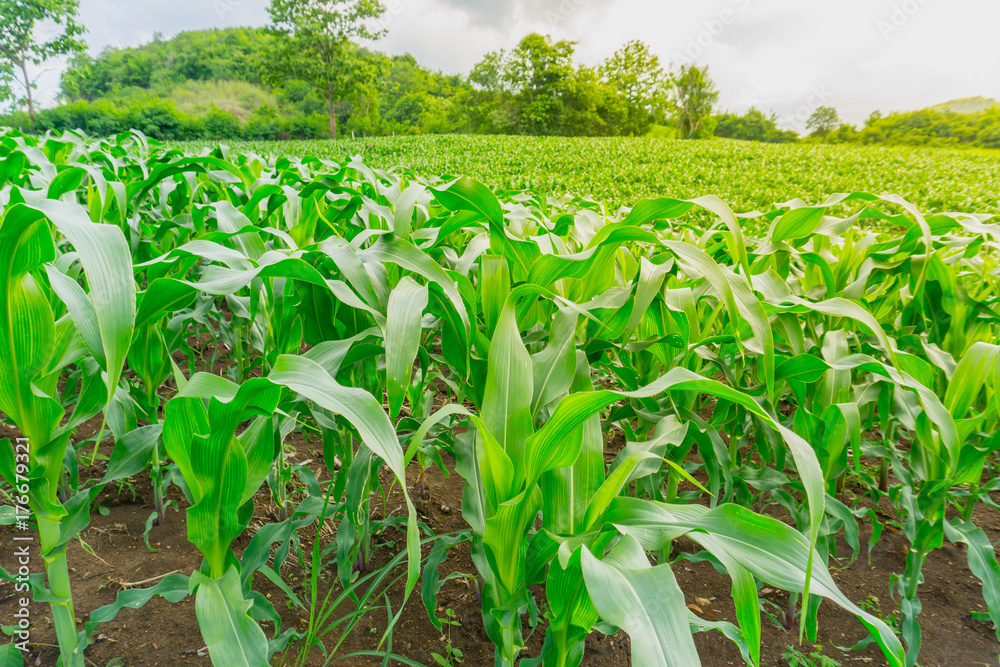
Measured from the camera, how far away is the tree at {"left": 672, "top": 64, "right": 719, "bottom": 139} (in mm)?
24156

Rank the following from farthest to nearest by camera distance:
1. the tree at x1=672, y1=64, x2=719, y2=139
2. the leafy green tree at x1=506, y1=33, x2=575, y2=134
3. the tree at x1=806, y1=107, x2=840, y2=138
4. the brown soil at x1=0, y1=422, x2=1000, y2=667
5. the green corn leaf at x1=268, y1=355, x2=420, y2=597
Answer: the leafy green tree at x1=506, y1=33, x2=575, y2=134 → the tree at x1=672, y1=64, x2=719, y2=139 → the tree at x1=806, y1=107, x2=840, y2=138 → the brown soil at x1=0, y1=422, x2=1000, y2=667 → the green corn leaf at x1=268, y1=355, x2=420, y2=597

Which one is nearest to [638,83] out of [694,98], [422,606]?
[694,98]

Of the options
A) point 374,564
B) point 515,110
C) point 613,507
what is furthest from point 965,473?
point 515,110

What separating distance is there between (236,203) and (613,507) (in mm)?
1603

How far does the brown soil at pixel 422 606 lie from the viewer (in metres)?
0.92

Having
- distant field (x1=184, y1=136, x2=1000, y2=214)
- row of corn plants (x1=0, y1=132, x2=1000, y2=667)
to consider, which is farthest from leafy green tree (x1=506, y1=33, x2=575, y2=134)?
row of corn plants (x1=0, y1=132, x2=1000, y2=667)

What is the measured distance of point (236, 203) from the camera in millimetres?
1638

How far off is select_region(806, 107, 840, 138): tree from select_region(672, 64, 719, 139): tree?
21.1 ft

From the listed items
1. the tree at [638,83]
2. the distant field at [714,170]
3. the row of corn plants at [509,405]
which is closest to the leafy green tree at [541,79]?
Answer: the tree at [638,83]

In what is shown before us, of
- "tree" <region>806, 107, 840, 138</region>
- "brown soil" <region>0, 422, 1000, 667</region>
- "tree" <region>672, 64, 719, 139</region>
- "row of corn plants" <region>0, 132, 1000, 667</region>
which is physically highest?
"tree" <region>672, 64, 719, 139</region>

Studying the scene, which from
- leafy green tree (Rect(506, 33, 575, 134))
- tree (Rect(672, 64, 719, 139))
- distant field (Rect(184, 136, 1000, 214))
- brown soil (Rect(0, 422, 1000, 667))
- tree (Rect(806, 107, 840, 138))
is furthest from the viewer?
leafy green tree (Rect(506, 33, 575, 134))

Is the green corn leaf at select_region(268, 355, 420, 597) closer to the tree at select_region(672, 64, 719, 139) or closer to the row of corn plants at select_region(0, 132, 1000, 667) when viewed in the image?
the row of corn plants at select_region(0, 132, 1000, 667)

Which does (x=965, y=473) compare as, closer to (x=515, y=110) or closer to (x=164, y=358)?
(x=164, y=358)

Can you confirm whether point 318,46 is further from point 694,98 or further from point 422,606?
point 422,606
